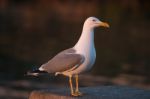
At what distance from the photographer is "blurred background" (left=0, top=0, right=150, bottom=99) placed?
14781 millimetres

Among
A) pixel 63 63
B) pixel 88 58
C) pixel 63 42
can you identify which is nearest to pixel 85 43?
pixel 88 58

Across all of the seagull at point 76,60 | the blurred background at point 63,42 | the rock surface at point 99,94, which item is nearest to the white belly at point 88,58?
the seagull at point 76,60

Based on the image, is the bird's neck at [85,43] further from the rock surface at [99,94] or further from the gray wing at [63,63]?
the rock surface at [99,94]

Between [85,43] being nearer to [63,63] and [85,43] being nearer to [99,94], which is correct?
[63,63]

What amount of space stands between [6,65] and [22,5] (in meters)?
20.7

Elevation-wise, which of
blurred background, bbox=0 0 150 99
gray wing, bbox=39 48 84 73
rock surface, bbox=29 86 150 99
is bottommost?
rock surface, bbox=29 86 150 99

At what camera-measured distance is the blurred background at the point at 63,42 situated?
14781 mm

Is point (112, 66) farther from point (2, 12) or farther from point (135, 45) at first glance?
point (2, 12)

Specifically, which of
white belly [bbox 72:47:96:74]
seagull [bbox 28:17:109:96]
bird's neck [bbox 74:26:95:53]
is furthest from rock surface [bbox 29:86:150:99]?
bird's neck [bbox 74:26:95:53]

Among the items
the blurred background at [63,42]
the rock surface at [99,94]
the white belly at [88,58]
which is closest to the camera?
the rock surface at [99,94]

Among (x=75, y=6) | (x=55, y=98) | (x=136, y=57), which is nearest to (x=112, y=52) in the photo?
(x=136, y=57)

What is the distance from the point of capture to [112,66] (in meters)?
17.2

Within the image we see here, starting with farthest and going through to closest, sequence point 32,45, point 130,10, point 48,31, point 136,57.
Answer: point 130,10 < point 48,31 < point 32,45 < point 136,57

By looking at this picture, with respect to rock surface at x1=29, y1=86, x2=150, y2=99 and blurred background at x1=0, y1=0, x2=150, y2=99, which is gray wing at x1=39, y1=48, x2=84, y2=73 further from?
blurred background at x1=0, y1=0, x2=150, y2=99
